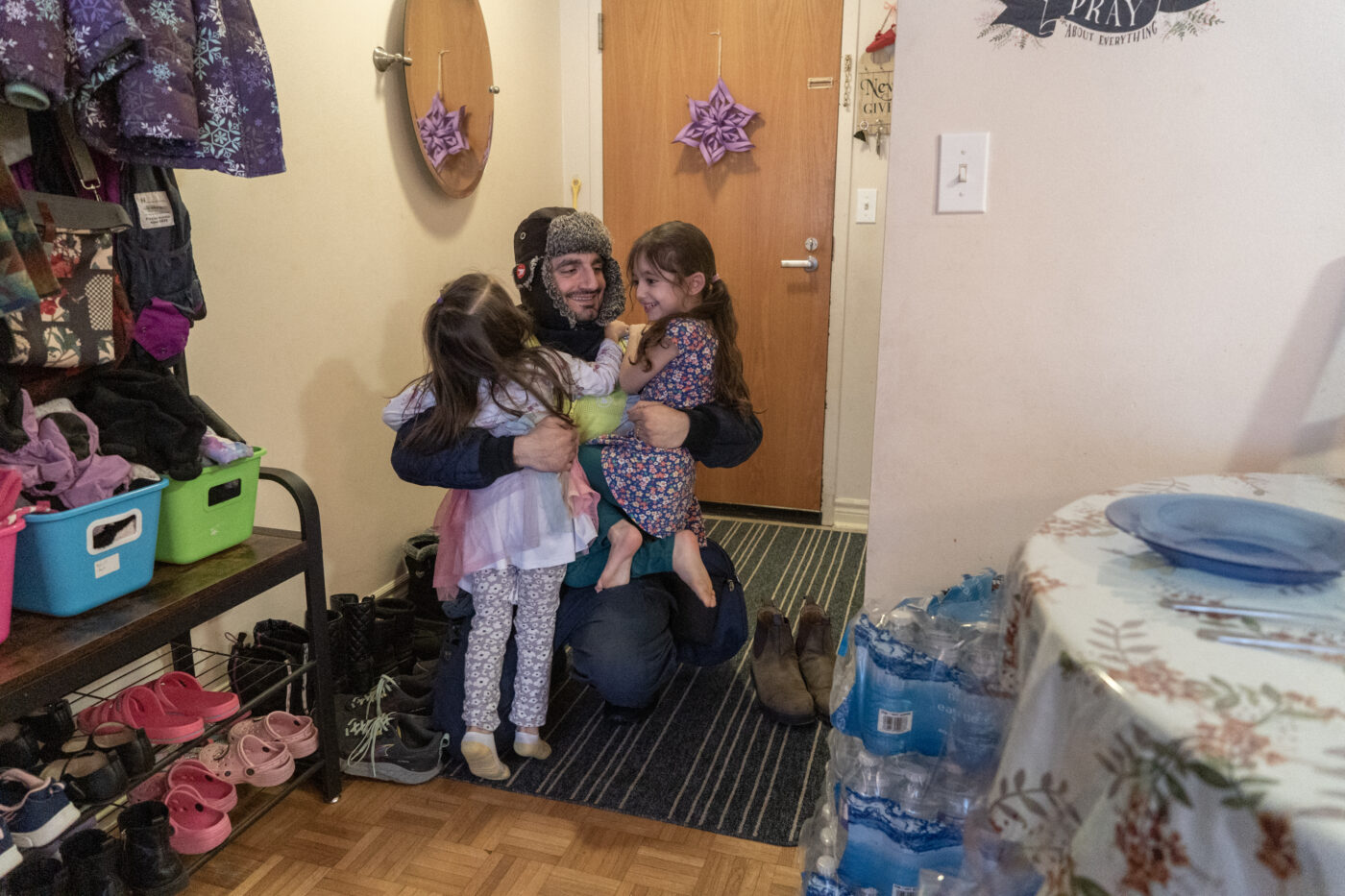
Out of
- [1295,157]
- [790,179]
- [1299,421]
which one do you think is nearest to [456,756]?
[1299,421]

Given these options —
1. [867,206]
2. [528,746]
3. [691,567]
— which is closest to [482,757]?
[528,746]

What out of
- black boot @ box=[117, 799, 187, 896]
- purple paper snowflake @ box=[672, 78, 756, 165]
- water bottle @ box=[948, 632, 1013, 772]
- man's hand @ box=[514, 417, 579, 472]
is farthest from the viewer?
purple paper snowflake @ box=[672, 78, 756, 165]

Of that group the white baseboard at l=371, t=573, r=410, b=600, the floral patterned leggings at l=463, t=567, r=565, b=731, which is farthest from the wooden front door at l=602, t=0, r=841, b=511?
the floral patterned leggings at l=463, t=567, r=565, b=731

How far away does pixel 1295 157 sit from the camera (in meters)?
1.27

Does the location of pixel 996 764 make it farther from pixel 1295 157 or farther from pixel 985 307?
pixel 1295 157

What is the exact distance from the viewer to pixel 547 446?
1721 millimetres

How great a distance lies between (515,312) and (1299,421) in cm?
131

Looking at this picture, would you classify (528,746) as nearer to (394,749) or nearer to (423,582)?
(394,749)

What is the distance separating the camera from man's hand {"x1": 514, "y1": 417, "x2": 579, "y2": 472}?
172 centimetres

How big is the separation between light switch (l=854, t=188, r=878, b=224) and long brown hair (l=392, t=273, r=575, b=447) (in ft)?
5.64

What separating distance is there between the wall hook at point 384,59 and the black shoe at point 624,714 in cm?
169

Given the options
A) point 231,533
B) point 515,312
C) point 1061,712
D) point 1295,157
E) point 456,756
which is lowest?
point 456,756

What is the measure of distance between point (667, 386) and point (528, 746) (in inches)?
31.6

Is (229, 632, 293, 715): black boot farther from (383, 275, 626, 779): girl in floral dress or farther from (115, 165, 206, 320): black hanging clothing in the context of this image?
(115, 165, 206, 320): black hanging clothing
